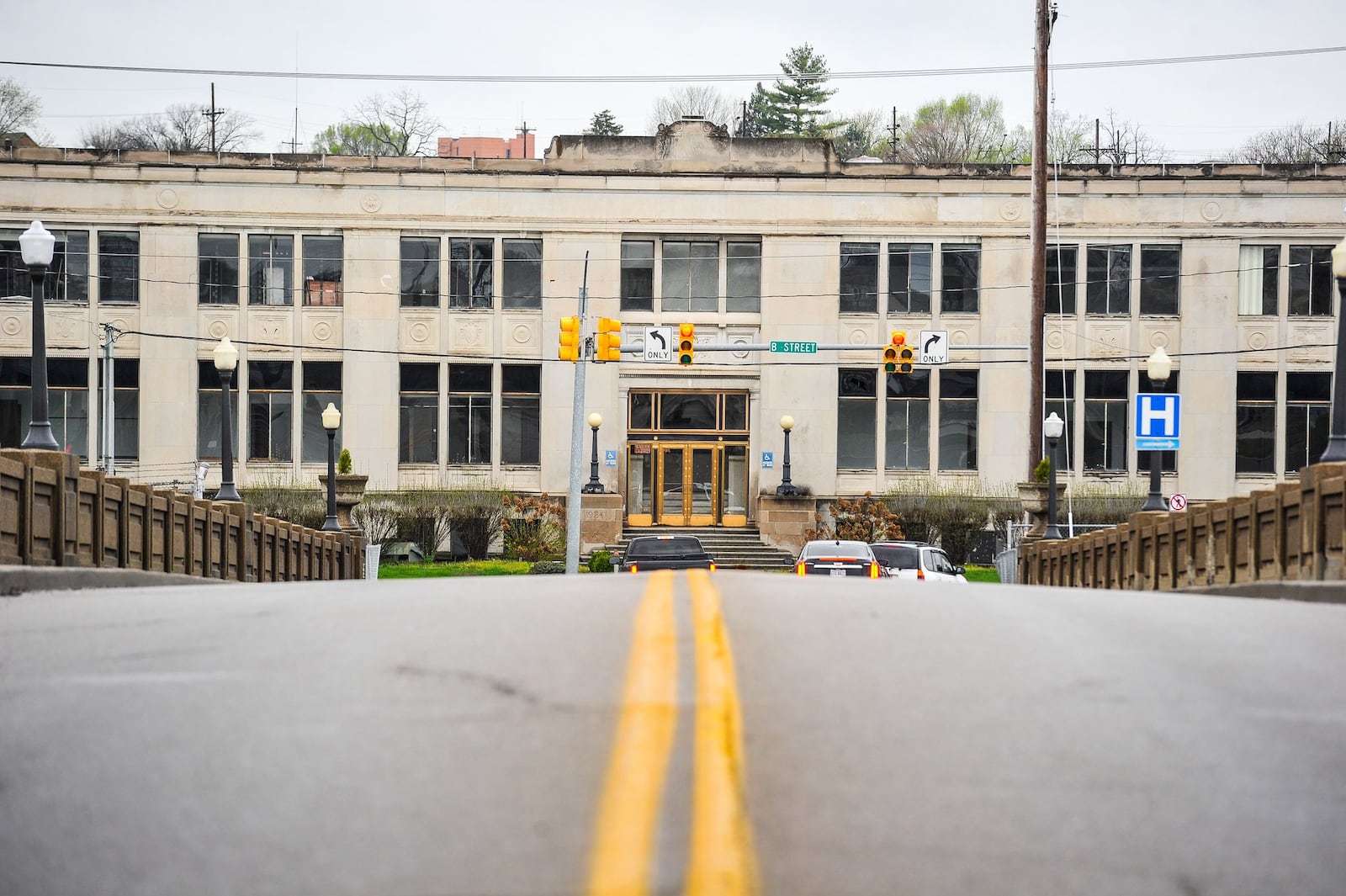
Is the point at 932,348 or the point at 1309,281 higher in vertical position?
the point at 1309,281

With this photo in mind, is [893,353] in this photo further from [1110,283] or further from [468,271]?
[468,271]

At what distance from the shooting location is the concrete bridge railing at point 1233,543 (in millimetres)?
16922

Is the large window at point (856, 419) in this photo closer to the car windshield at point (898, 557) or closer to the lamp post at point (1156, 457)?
the car windshield at point (898, 557)

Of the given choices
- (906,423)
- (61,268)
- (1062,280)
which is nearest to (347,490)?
(61,268)

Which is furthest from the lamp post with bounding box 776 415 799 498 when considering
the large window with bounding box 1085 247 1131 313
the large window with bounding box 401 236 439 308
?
the large window with bounding box 401 236 439 308

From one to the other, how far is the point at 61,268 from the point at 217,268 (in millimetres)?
5209

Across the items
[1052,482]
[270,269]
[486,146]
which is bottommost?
[1052,482]

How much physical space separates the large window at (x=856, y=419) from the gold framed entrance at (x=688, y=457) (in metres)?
3.20

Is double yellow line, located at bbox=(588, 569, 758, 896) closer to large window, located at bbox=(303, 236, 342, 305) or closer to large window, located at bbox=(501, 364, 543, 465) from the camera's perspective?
large window, located at bbox=(501, 364, 543, 465)

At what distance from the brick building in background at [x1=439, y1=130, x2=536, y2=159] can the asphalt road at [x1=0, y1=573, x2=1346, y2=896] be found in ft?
235

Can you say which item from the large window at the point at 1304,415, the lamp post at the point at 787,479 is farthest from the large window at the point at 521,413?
the large window at the point at 1304,415

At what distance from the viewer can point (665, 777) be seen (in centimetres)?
564

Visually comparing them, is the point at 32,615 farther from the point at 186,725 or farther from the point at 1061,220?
the point at 1061,220

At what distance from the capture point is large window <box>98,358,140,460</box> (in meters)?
52.4
